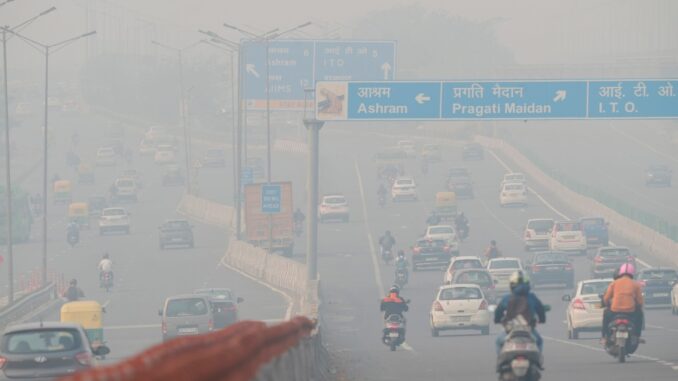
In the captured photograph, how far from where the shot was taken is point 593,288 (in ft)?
110

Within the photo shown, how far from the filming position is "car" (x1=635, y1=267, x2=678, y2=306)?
4431cm

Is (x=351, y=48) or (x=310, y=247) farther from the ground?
(x=351, y=48)

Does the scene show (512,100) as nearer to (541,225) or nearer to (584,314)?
(584,314)

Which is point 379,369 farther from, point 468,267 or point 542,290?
point 542,290

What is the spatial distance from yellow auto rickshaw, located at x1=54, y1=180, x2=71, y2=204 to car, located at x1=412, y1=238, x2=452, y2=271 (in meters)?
45.3

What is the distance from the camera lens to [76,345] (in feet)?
Result: 67.9

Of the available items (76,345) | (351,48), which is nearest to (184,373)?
(76,345)

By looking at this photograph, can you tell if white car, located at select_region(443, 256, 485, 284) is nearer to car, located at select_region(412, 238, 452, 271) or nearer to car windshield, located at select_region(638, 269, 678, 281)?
car windshield, located at select_region(638, 269, 678, 281)

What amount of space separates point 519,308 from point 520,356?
818mm

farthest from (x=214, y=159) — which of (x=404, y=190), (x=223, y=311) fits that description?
(x=223, y=311)

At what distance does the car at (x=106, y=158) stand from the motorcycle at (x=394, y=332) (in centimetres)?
9620

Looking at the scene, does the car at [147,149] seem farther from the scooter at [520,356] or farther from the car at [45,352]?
the scooter at [520,356]

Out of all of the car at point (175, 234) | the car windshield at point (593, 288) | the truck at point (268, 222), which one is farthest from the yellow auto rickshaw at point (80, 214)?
the car windshield at point (593, 288)

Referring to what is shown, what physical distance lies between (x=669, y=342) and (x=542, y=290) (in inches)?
890
